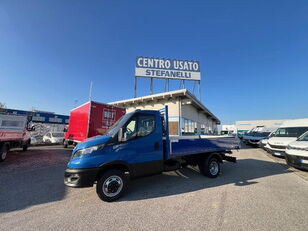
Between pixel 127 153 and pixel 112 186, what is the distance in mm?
876

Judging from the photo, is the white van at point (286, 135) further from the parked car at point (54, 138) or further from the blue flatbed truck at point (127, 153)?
the parked car at point (54, 138)

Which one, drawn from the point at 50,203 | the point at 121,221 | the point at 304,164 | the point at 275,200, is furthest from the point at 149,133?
the point at 304,164

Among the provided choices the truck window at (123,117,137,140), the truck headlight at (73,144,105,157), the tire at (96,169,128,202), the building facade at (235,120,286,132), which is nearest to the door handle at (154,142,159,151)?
the truck window at (123,117,137,140)

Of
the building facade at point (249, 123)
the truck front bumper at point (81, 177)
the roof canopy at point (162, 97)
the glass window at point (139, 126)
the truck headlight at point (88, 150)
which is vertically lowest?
the truck front bumper at point (81, 177)

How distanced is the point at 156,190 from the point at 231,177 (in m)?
3.05

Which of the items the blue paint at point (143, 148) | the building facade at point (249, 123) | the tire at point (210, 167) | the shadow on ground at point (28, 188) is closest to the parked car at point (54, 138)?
the shadow on ground at point (28, 188)

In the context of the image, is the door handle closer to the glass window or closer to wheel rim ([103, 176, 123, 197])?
the glass window

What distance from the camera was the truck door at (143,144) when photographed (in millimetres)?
3840

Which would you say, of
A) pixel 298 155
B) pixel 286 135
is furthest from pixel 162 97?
pixel 298 155

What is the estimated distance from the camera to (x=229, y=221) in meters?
2.73

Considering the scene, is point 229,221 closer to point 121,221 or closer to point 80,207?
point 121,221

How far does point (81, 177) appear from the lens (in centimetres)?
331

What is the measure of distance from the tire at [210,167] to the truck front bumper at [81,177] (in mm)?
3847

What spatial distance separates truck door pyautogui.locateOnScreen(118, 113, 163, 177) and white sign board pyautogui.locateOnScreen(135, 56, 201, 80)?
13822mm
